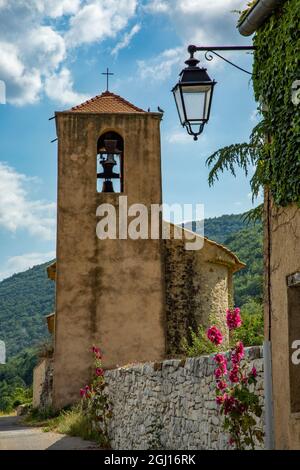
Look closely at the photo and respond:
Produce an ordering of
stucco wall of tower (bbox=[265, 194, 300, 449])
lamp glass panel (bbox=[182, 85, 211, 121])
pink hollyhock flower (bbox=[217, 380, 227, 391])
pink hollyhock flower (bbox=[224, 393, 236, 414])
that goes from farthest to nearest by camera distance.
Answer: pink hollyhock flower (bbox=[217, 380, 227, 391]) → pink hollyhock flower (bbox=[224, 393, 236, 414]) → lamp glass panel (bbox=[182, 85, 211, 121]) → stucco wall of tower (bbox=[265, 194, 300, 449])

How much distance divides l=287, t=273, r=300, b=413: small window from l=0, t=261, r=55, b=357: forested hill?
78.0 m

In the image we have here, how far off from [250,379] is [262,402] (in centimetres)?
26

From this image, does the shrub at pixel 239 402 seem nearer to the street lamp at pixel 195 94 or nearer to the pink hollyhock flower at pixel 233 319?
the pink hollyhock flower at pixel 233 319

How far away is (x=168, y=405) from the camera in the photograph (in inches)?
440

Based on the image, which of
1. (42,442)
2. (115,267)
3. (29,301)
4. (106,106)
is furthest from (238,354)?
(29,301)

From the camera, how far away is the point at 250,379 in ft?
25.2

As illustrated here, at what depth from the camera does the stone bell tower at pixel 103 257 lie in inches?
902

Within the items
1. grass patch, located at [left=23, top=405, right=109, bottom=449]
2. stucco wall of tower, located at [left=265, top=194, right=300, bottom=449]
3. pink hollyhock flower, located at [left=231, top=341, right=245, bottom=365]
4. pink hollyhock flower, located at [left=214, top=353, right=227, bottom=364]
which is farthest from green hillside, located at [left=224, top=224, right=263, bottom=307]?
stucco wall of tower, located at [left=265, top=194, right=300, bottom=449]

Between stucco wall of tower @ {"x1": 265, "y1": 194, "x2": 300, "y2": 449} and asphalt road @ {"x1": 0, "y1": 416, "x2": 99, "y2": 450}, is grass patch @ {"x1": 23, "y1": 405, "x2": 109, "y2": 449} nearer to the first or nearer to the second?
asphalt road @ {"x1": 0, "y1": 416, "x2": 99, "y2": 450}

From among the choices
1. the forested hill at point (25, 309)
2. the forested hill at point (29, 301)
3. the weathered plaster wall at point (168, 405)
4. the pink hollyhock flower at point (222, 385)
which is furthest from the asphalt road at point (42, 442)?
the forested hill at point (25, 309)

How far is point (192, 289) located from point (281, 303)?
1724cm

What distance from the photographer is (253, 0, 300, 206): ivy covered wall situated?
7.30 meters

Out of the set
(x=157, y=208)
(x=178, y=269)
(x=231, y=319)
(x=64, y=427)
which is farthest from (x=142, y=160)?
(x=231, y=319)

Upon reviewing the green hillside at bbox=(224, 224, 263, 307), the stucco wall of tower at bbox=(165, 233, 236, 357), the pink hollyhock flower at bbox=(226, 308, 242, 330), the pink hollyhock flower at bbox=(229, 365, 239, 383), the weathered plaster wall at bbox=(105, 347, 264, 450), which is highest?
the green hillside at bbox=(224, 224, 263, 307)
